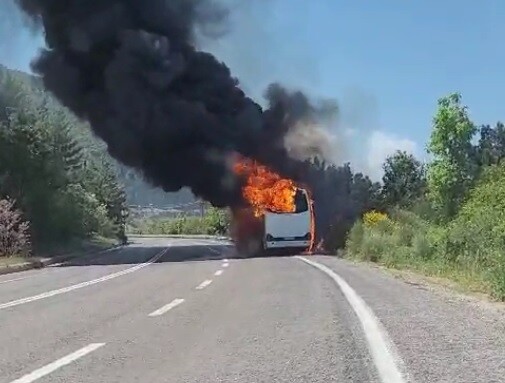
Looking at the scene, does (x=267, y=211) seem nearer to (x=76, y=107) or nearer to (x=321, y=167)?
(x=321, y=167)

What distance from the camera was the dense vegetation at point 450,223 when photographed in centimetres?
2069

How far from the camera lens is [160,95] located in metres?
41.0

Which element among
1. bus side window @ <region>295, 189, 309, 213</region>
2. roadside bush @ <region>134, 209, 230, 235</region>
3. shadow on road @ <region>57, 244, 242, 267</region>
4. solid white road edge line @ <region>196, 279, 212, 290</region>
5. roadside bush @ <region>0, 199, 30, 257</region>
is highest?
roadside bush @ <region>134, 209, 230, 235</region>

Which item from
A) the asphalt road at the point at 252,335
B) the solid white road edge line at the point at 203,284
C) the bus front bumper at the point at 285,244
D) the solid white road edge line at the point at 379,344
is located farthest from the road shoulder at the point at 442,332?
the bus front bumper at the point at 285,244

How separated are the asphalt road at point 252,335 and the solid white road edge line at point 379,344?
0.06ft

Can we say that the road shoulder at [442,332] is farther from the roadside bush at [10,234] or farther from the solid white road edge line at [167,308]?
the roadside bush at [10,234]

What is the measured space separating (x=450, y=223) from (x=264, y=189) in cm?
1402

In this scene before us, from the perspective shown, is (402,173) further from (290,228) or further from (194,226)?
(194,226)

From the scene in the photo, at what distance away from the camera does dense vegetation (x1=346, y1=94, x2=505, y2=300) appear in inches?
814

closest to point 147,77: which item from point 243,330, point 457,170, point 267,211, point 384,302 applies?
point 267,211

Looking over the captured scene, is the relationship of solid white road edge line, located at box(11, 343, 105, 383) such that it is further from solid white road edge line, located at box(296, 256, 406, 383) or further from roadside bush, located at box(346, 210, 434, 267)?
roadside bush, located at box(346, 210, 434, 267)

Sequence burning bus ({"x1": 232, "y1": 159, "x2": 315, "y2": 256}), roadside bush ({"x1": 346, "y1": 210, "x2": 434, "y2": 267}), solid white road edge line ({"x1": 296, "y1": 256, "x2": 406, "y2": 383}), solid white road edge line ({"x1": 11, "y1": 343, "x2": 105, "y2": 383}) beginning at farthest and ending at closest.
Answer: burning bus ({"x1": 232, "y1": 159, "x2": 315, "y2": 256}) < roadside bush ({"x1": 346, "y1": 210, "x2": 434, "y2": 267}) < solid white road edge line ({"x1": 11, "y1": 343, "x2": 105, "y2": 383}) < solid white road edge line ({"x1": 296, "y1": 256, "x2": 406, "y2": 383})

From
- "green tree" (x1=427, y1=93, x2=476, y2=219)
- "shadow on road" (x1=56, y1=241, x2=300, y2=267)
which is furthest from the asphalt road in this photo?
"green tree" (x1=427, y1=93, x2=476, y2=219)

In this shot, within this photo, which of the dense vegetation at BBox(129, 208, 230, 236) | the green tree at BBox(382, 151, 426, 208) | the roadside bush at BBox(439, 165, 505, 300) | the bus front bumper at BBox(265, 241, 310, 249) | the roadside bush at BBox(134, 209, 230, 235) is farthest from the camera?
the roadside bush at BBox(134, 209, 230, 235)
